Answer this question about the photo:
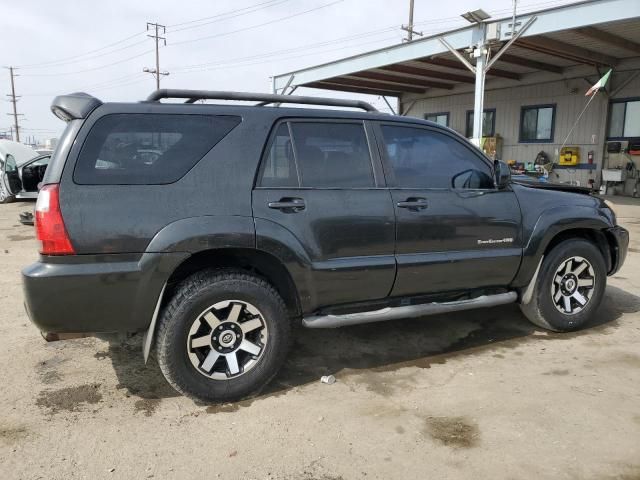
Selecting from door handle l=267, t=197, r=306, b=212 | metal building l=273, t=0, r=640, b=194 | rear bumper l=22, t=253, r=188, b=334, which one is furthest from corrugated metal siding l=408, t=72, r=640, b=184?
rear bumper l=22, t=253, r=188, b=334

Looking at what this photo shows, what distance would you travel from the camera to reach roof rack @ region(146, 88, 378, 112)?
3371 millimetres

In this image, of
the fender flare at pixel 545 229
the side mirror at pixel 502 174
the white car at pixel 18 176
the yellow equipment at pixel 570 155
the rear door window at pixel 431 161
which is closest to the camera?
the rear door window at pixel 431 161

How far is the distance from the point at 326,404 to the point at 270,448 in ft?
1.89

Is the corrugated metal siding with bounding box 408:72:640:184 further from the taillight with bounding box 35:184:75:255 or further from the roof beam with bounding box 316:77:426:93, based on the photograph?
the taillight with bounding box 35:184:75:255

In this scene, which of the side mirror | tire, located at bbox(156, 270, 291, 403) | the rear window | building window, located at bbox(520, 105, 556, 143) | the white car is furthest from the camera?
building window, located at bbox(520, 105, 556, 143)

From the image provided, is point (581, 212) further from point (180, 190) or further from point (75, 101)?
point (75, 101)

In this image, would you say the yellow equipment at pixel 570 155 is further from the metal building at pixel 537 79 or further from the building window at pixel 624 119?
the building window at pixel 624 119

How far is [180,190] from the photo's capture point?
305cm

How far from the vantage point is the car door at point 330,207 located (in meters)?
3.28

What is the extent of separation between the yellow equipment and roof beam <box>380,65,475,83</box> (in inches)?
163

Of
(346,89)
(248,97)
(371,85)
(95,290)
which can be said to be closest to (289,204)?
(248,97)

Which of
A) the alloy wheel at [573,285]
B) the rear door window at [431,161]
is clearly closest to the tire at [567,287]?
the alloy wheel at [573,285]

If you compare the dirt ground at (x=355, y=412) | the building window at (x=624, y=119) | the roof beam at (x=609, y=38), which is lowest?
the dirt ground at (x=355, y=412)

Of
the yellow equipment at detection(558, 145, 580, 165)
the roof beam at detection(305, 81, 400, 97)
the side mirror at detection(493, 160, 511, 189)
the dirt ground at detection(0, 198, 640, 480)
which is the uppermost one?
the roof beam at detection(305, 81, 400, 97)
